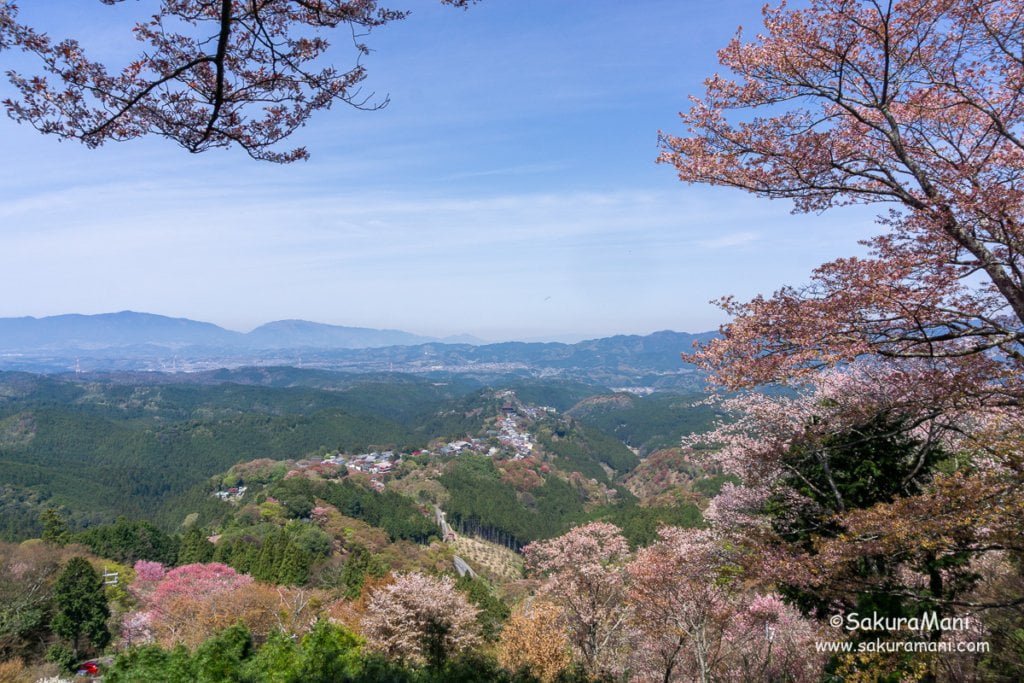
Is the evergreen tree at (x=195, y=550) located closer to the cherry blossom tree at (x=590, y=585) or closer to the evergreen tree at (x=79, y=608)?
the evergreen tree at (x=79, y=608)

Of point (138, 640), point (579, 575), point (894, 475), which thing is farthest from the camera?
point (138, 640)

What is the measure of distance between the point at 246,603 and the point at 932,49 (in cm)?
2070

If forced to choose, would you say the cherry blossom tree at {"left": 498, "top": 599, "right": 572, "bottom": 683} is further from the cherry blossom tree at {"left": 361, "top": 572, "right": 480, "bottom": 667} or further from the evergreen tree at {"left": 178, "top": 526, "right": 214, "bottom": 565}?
the evergreen tree at {"left": 178, "top": 526, "right": 214, "bottom": 565}

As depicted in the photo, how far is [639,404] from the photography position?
150 meters

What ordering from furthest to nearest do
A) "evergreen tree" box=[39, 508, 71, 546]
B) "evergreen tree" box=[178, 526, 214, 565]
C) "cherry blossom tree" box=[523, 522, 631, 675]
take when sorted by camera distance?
1. "evergreen tree" box=[178, 526, 214, 565]
2. "evergreen tree" box=[39, 508, 71, 546]
3. "cherry blossom tree" box=[523, 522, 631, 675]

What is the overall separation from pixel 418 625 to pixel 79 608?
1348cm

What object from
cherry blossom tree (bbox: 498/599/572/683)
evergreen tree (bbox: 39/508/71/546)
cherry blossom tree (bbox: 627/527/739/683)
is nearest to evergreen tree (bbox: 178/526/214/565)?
evergreen tree (bbox: 39/508/71/546)

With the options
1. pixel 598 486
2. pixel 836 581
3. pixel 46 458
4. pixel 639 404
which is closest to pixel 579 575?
pixel 836 581

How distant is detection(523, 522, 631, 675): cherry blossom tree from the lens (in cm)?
1143

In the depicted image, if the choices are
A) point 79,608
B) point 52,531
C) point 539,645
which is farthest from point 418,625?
point 52,531

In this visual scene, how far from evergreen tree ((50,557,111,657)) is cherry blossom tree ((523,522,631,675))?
16.5 m

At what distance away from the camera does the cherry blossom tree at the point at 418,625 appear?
12.5m

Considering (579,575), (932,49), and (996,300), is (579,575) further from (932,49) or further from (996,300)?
(932,49)

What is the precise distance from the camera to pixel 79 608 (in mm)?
16844
